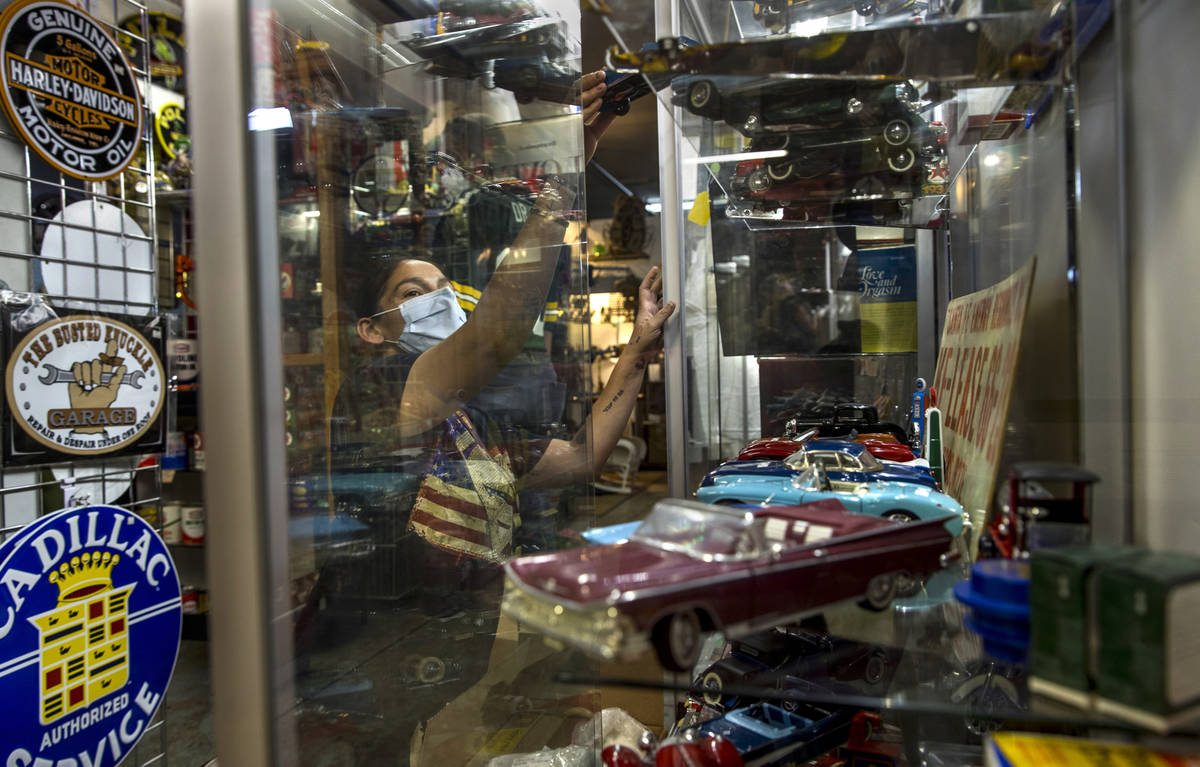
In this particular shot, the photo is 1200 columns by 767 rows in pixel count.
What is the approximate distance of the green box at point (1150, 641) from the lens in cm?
50

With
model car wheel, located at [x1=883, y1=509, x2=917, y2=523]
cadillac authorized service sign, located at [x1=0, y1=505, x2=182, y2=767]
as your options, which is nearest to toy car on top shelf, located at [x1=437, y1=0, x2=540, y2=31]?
model car wheel, located at [x1=883, y1=509, x2=917, y2=523]

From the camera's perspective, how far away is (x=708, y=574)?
0.60 metres

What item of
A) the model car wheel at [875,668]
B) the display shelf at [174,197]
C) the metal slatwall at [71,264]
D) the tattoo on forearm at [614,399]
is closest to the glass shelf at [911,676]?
the model car wheel at [875,668]

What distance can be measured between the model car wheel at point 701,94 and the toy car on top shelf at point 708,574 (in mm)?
515

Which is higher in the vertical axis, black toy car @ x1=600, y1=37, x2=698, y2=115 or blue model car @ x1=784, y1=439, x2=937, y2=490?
black toy car @ x1=600, y1=37, x2=698, y2=115

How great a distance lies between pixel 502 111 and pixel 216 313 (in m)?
0.74

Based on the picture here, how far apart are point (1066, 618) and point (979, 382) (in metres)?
0.52

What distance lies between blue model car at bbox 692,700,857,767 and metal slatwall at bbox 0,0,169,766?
6.36 feet

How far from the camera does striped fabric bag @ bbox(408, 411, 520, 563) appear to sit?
1369 millimetres

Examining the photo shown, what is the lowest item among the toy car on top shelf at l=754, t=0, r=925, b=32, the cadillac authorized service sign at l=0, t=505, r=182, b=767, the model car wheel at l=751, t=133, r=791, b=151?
the cadillac authorized service sign at l=0, t=505, r=182, b=767

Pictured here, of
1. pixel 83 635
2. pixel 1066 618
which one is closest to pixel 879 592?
pixel 1066 618

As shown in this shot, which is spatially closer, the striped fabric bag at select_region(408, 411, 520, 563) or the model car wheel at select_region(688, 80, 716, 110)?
the model car wheel at select_region(688, 80, 716, 110)

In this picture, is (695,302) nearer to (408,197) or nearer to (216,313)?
(408,197)

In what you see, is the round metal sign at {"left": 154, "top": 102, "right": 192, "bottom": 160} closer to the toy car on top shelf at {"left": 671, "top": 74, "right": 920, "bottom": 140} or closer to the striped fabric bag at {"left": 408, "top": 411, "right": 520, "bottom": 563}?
the striped fabric bag at {"left": 408, "top": 411, "right": 520, "bottom": 563}
